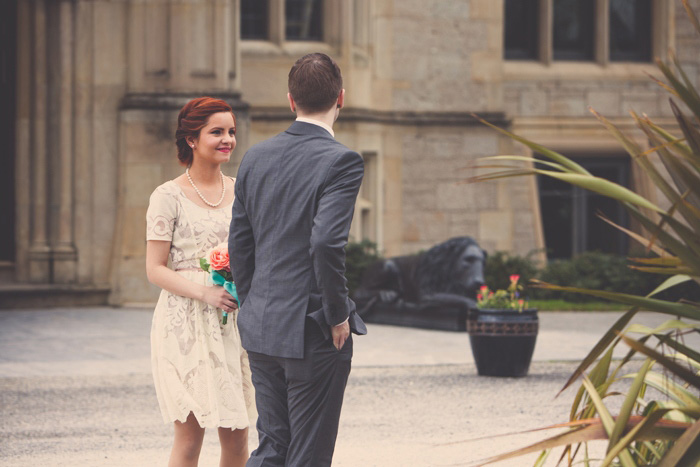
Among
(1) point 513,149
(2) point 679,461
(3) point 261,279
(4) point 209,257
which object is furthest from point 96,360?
(1) point 513,149

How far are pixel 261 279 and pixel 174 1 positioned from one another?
39.4 feet

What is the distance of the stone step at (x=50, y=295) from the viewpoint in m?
15.5

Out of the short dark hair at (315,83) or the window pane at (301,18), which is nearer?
the short dark hair at (315,83)

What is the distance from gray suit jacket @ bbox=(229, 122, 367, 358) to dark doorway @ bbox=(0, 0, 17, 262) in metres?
12.7

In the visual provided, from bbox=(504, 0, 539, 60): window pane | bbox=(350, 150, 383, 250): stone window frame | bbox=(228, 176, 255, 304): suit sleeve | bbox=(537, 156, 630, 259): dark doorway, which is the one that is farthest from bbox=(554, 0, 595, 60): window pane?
bbox=(228, 176, 255, 304): suit sleeve

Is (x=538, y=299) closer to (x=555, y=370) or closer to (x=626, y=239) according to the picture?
(x=626, y=239)

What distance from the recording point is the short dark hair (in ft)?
13.5

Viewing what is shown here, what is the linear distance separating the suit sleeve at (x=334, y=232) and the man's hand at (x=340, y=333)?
3cm

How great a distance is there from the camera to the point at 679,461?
3484 mm

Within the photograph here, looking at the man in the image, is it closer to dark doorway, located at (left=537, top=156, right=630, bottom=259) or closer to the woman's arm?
the woman's arm

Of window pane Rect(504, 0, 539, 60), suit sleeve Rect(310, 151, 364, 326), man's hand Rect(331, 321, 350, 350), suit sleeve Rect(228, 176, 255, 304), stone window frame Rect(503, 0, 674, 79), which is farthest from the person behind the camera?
window pane Rect(504, 0, 539, 60)

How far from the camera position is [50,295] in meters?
15.7

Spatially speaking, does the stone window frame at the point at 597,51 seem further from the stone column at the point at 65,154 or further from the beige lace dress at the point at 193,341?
the beige lace dress at the point at 193,341

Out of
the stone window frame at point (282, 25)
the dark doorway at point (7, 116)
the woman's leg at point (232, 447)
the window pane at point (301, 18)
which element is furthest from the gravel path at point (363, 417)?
the window pane at point (301, 18)
